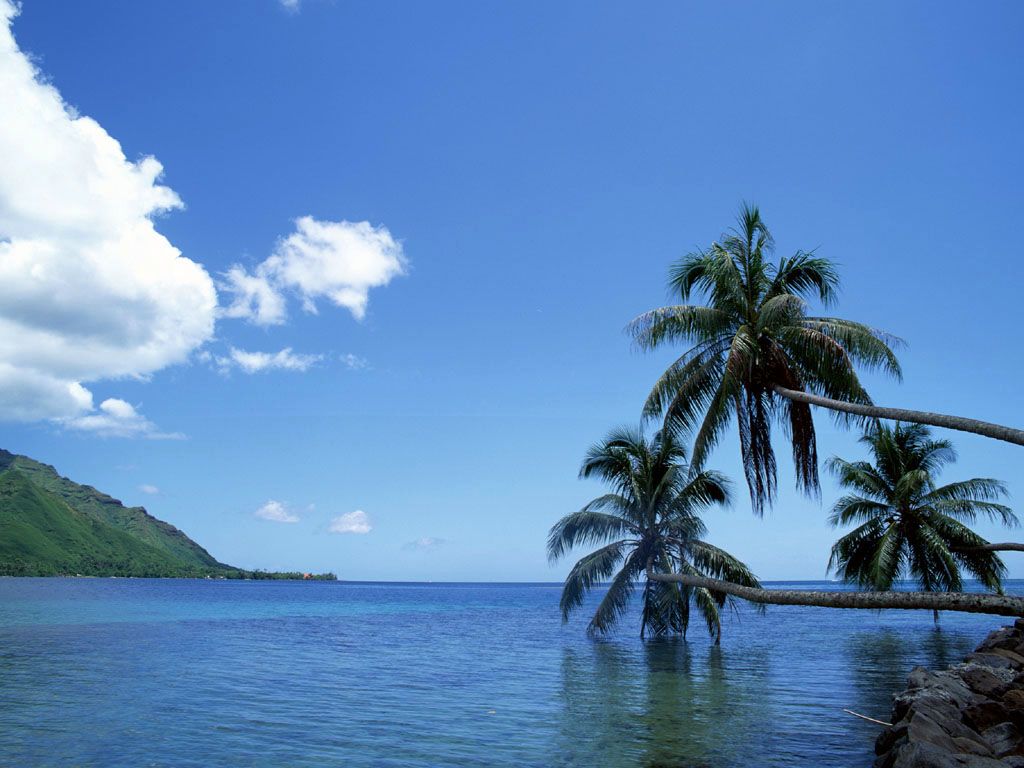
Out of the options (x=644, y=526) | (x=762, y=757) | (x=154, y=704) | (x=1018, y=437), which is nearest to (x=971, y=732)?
(x=762, y=757)

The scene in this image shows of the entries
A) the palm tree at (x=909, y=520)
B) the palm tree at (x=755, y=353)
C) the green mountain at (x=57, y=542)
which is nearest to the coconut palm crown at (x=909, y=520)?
the palm tree at (x=909, y=520)

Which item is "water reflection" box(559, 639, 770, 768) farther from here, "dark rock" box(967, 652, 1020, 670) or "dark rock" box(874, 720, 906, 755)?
"dark rock" box(967, 652, 1020, 670)

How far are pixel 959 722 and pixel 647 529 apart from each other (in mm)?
17096

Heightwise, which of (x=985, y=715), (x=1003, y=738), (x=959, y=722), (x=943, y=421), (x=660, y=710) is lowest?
(x=660, y=710)

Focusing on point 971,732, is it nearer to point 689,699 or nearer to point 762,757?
point 762,757

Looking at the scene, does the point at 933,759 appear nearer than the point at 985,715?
Yes

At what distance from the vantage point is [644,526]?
28.0m

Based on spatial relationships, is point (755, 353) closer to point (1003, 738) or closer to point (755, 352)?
point (755, 352)

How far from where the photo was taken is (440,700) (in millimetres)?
16141

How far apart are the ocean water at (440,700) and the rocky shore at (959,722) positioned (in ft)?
3.90

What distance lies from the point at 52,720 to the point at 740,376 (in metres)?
15.3

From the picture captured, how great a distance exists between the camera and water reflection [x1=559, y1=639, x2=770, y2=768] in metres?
11.0

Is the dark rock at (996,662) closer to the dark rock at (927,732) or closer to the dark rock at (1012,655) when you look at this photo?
the dark rock at (1012,655)

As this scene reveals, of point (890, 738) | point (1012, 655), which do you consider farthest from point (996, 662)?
point (890, 738)
